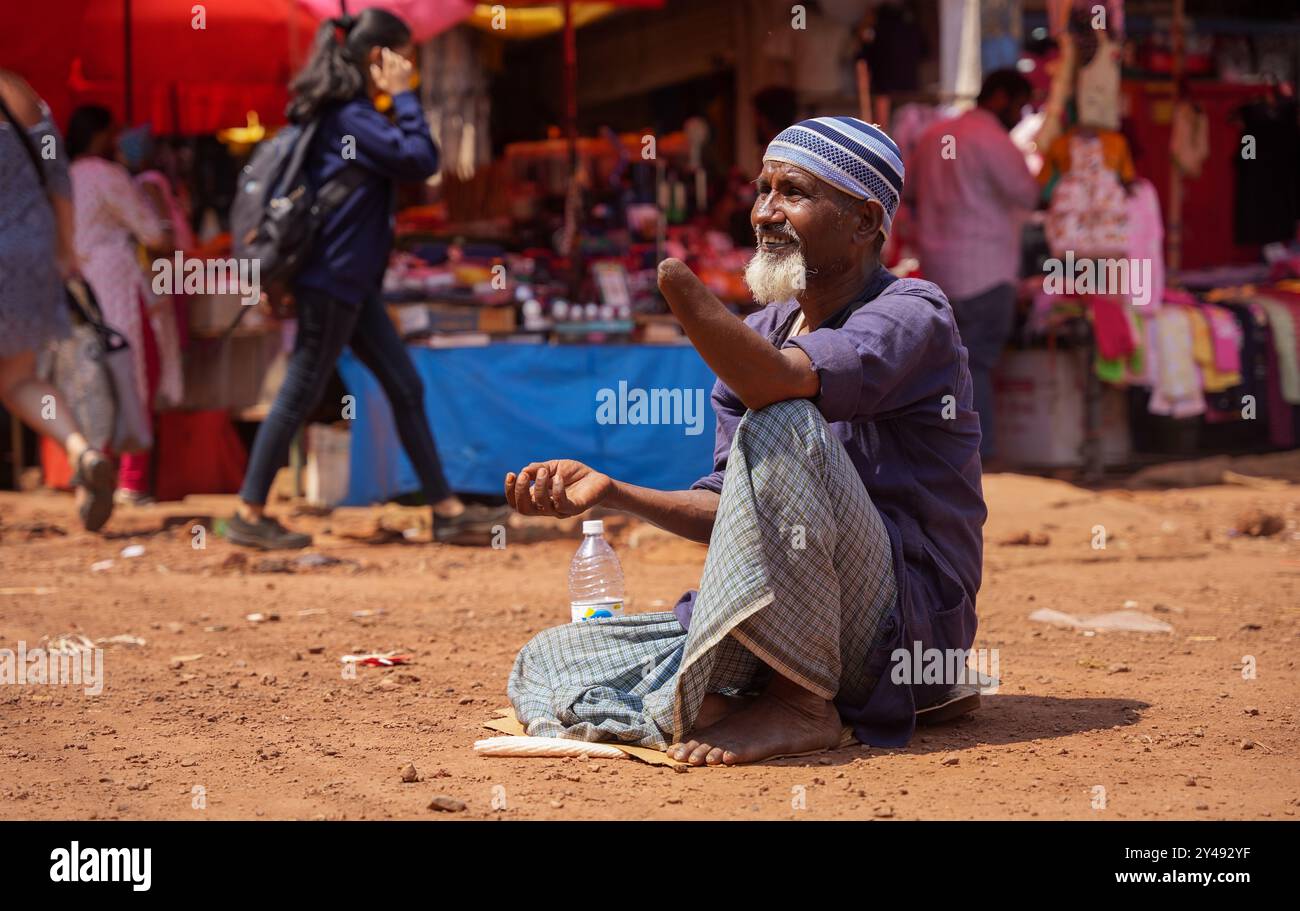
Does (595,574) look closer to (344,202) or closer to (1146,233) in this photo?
(344,202)

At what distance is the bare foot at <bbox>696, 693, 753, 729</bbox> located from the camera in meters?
3.55

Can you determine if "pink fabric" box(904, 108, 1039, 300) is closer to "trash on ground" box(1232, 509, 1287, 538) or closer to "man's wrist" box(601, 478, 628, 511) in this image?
"trash on ground" box(1232, 509, 1287, 538)

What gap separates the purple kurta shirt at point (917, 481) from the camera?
3482 millimetres

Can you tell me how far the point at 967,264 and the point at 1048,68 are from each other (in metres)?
1.85

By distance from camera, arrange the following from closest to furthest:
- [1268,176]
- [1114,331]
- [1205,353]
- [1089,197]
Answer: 1. [1114,331]
2. [1089,197]
3. [1205,353]
4. [1268,176]

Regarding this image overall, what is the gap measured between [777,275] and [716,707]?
102 cm

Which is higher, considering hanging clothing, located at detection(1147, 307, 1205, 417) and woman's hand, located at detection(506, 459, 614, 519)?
hanging clothing, located at detection(1147, 307, 1205, 417)

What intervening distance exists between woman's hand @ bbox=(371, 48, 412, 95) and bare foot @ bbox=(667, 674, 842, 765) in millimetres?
4512

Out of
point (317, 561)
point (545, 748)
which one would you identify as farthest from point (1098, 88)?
point (545, 748)

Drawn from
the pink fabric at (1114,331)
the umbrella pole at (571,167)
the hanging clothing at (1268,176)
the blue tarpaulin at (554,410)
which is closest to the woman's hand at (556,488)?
the blue tarpaulin at (554,410)

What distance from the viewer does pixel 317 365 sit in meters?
7.18

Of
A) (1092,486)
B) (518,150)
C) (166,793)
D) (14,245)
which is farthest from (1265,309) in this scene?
(166,793)

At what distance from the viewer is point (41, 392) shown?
7332 mm

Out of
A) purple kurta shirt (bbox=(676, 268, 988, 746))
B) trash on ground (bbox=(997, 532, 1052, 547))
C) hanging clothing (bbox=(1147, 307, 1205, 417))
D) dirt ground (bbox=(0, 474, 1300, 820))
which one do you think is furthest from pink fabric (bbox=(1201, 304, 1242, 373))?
purple kurta shirt (bbox=(676, 268, 988, 746))
